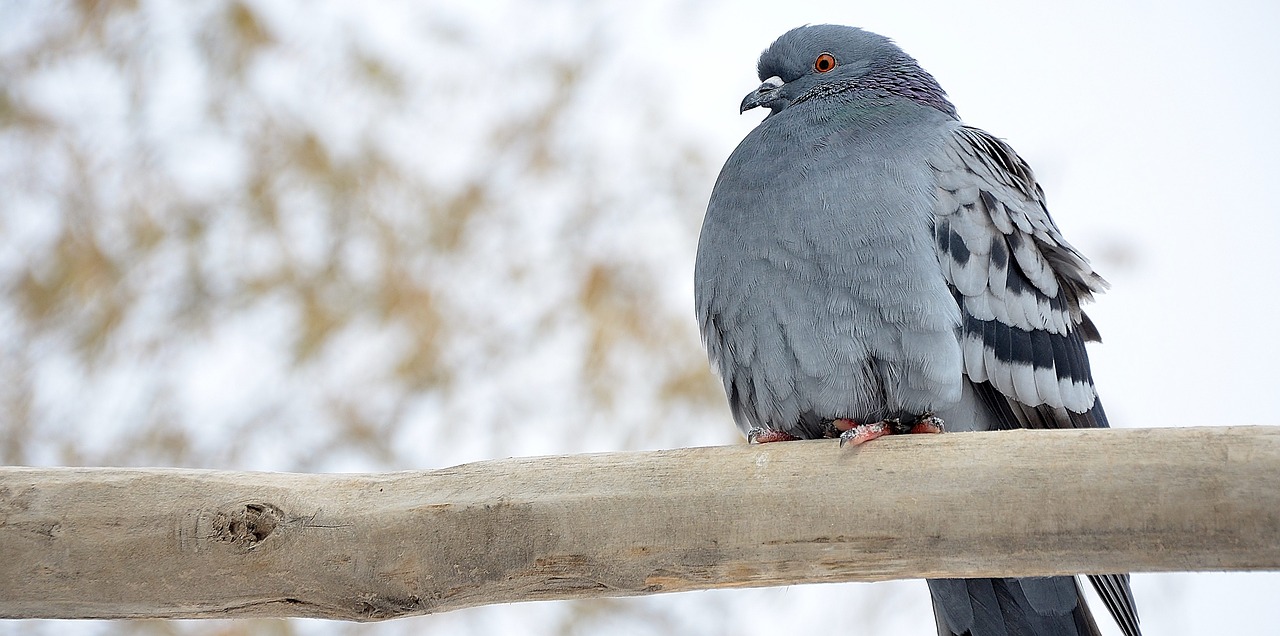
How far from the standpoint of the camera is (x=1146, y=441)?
152 cm

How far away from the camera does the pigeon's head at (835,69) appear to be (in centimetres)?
238

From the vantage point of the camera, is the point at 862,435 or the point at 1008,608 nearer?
the point at 862,435

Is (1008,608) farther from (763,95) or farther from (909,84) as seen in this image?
(763,95)

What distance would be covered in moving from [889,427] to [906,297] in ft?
0.82

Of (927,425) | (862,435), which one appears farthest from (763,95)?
(862,435)

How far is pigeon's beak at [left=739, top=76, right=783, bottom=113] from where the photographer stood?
2.49 meters

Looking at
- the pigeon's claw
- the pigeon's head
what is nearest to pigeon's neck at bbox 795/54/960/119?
the pigeon's head

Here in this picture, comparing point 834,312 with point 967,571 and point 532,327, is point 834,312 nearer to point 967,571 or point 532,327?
point 967,571

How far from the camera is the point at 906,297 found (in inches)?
78.7

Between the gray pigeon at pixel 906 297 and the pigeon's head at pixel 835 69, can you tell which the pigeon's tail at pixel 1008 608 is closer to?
the gray pigeon at pixel 906 297

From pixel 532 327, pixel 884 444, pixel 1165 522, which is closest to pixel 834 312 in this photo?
pixel 884 444

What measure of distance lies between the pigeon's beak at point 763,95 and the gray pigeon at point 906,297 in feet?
0.75

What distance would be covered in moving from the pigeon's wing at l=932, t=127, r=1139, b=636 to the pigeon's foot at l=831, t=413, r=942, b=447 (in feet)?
0.41

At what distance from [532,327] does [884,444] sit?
8.44 ft
